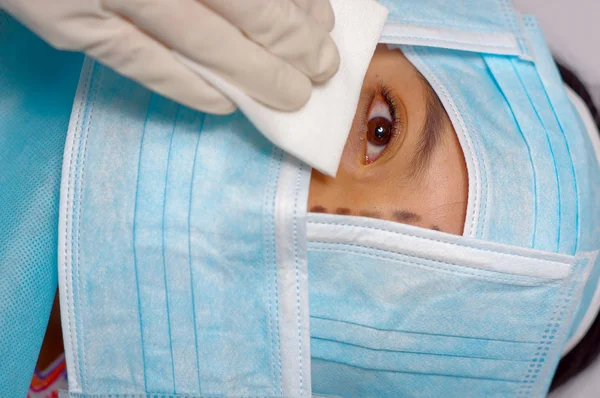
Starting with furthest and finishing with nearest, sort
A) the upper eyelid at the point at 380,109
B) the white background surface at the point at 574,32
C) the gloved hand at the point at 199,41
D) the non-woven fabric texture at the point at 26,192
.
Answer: the white background surface at the point at 574,32 → the upper eyelid at the point at 380,109 → the non-woven fabric texture at the point at 26,192 → the gloved hand at the point at 199,41

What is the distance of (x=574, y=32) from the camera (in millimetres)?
1943

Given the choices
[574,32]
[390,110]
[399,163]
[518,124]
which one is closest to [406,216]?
[399,163]

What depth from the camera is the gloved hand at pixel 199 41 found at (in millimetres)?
846

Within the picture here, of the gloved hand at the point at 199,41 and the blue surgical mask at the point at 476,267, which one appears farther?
the blue surgical mask at the point at 476,267

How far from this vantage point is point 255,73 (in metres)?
0.93

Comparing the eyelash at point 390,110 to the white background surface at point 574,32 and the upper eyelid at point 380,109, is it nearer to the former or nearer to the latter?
the upper eyelid at point 380,109

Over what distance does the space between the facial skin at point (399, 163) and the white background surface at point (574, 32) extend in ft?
2.96

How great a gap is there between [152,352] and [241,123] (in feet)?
1.49

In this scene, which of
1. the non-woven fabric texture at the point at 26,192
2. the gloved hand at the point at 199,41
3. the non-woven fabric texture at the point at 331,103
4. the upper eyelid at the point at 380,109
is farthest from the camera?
the upper eyelid at the point at 380,109

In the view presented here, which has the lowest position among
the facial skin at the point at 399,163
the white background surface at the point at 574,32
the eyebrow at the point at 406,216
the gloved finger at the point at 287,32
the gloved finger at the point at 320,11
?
the eyebrow at the point at 406,216

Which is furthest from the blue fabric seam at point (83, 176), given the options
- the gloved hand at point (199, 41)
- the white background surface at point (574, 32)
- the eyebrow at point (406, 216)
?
the white background surface at point (574, 32)

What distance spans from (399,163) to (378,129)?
0.09 meters

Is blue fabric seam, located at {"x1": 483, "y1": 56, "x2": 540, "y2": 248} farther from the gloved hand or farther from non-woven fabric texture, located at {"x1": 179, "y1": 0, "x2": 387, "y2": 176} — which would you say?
the gloved hand

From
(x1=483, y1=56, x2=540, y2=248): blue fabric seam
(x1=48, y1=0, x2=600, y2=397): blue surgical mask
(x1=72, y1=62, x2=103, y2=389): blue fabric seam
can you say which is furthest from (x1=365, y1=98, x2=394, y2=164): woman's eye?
(x1=72, y1=62, x2=103, y2=389): blue fabric seam
